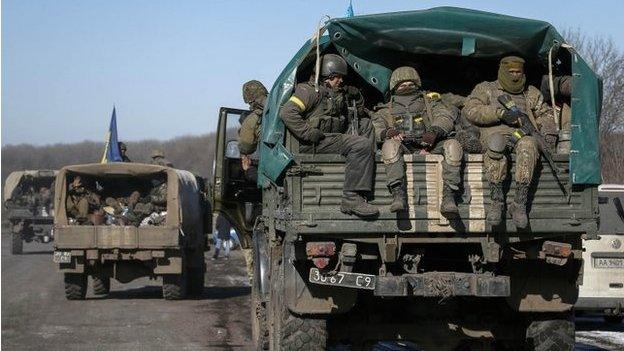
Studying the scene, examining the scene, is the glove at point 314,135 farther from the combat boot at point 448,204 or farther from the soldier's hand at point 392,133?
the combat boot at point 448,204

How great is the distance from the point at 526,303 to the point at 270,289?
2277 mm

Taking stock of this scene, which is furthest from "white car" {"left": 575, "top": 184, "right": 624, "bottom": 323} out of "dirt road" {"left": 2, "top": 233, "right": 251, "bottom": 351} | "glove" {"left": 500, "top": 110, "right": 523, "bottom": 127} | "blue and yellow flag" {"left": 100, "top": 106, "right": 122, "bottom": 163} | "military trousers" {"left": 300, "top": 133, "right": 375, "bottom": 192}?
"blue and yellow flag" {"left": 100, "top": 106, "right": 122, "bottom": 163}

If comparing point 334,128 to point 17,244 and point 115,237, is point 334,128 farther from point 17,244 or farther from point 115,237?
→ point 17,244

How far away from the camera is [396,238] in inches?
341

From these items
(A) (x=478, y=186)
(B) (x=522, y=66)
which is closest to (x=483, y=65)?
(B) (x=522, y=66)

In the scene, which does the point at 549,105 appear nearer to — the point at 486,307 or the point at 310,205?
the point at 486,307

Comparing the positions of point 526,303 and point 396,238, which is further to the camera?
point 526,303

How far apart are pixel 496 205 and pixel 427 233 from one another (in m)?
0.54

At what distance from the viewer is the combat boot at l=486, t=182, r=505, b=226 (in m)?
8.53

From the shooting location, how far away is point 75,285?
722 inches

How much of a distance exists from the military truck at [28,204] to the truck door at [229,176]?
2205cm

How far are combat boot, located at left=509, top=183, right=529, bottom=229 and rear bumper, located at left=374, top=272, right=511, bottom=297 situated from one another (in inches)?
17.8

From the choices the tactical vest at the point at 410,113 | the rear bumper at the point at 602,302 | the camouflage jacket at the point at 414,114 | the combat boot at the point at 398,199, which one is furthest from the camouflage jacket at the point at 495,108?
the rear bumper at the point at 602,302

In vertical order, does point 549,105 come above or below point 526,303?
above
